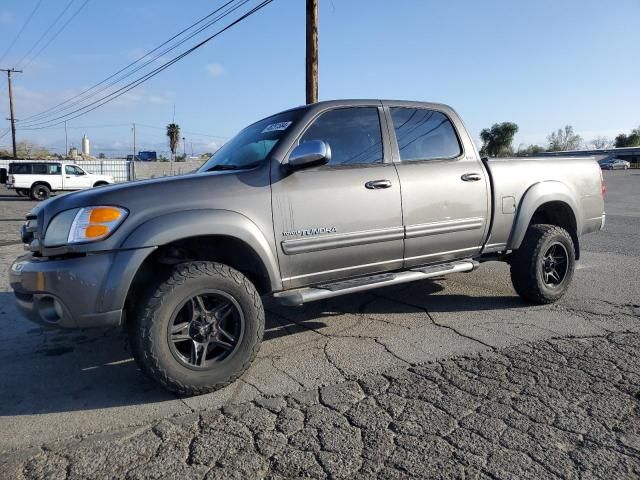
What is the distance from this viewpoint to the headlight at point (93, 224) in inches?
123

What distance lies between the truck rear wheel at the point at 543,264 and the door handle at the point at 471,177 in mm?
911

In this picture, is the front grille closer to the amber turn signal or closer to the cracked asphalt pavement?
the amber turn signal

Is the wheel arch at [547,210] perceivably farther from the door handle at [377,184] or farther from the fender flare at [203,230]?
the fender flare at [203,230]

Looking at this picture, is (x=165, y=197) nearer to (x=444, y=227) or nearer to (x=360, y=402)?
(x=360, y=402)

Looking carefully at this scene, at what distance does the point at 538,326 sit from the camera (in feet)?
15.0

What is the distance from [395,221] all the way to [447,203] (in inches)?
24.4

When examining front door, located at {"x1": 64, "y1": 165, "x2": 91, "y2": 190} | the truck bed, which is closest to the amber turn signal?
the truck bed

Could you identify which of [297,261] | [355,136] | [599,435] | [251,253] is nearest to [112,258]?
[251,253]

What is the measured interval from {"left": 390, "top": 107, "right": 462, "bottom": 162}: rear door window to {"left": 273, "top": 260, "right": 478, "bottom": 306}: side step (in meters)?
0.98

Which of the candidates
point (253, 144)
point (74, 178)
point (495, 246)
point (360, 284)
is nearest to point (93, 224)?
point (253, 144)

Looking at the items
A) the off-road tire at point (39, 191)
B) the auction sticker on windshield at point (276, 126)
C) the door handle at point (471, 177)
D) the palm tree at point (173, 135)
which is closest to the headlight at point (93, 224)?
the auction sticker on windshield at point (276, 126)

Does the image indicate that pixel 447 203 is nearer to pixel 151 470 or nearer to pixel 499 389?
pixel 499 389

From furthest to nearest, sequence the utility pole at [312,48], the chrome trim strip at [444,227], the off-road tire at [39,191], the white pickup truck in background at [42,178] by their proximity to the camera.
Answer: the off-road tire at [39,191] < the white pickup truck in background at [42,178] < the utility pole at [312,48] < the chrome trim strip at [444,227]

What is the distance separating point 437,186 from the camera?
175 inches
